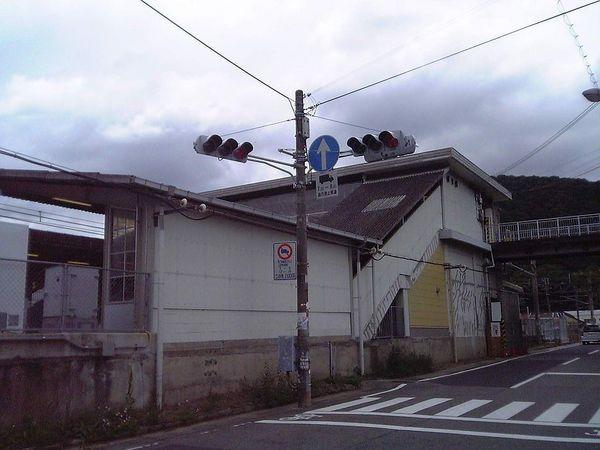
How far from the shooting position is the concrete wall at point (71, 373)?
35.9 feet

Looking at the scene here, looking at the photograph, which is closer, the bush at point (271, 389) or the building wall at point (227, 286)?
the building wall at point (227, 286)

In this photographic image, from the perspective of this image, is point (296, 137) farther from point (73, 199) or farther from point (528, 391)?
point (528, 391)

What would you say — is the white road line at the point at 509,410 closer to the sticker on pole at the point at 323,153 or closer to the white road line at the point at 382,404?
the white road line at the point at 382,404

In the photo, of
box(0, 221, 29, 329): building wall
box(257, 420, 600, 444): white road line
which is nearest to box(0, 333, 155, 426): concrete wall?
box(0, 221, 29, 329): building wall

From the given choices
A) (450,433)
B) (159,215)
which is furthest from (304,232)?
(450,433)

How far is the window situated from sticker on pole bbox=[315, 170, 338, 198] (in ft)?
15.9

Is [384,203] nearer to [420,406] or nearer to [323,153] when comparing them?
[323,153]

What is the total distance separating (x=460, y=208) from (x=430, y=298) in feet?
28.5

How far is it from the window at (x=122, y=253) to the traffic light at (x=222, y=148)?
9.75ft

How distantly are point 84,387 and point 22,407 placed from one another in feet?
4.64

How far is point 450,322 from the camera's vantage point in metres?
33.3

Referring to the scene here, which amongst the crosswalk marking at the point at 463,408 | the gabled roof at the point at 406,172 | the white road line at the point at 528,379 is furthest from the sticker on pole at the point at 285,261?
the gabled roof at the point at 406,172

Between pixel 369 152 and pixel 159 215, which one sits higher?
pixel 369 152

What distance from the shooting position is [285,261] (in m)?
16.6
